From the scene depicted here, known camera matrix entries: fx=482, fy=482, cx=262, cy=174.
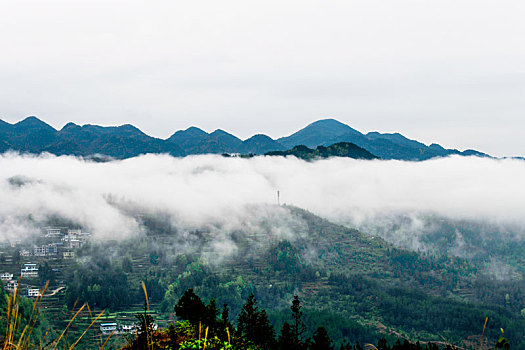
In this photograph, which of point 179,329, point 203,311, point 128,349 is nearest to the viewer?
point 128,349

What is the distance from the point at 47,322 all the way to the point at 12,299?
701 ft

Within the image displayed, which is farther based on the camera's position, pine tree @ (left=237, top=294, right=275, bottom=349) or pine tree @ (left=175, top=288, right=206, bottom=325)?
pine tree @ (left=237, top=294, right=275, bottom=349)

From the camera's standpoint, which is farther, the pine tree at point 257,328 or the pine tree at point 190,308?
the pine tree at point 257,328

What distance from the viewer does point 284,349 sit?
180ft

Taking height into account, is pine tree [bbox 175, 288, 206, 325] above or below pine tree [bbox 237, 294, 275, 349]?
above

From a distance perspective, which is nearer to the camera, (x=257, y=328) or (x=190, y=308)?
Answer: (x=190, y=308)

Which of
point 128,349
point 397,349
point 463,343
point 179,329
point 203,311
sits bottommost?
point 463,343

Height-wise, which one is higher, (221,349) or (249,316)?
(221,349)

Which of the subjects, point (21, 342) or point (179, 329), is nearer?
point (21, 342)

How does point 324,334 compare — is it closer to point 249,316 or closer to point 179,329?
point 249,316

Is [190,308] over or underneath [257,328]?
over

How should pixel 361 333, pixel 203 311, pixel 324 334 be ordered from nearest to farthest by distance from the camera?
1. pixel 203 311
2. pixel 324 334
3. pixel 361 333

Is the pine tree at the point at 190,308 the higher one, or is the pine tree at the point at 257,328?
the pine tree at the point at 190,308

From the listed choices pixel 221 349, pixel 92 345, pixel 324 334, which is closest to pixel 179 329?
pixel 221 349
